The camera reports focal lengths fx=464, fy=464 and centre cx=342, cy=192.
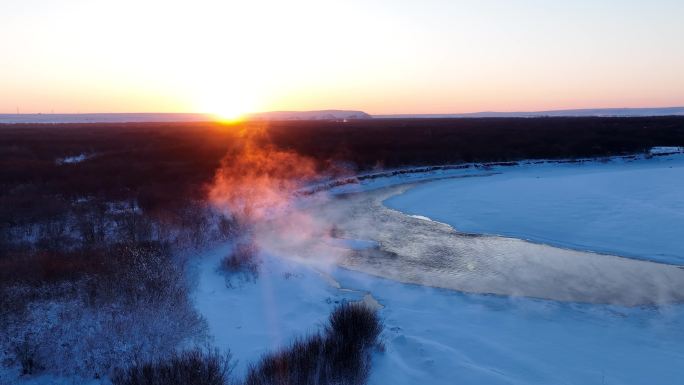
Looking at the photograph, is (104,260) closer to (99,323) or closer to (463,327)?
(99,323)

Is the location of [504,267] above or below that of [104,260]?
below

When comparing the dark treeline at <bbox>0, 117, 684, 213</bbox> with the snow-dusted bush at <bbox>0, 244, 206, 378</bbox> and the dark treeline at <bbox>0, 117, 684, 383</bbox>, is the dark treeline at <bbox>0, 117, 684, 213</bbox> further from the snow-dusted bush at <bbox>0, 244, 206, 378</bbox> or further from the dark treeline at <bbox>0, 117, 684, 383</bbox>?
the snow-dusted bush at <bbox>0, 244, 206, 378</bbox>

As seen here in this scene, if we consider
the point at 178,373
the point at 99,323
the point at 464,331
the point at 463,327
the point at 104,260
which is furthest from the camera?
the point at 104,260

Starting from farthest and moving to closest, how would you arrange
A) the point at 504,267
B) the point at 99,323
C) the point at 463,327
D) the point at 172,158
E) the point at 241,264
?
1. the point at 172,158
2. the point at 504,267
3. the point at 241,264
4. the point at 463,327
5. the point at 99,323

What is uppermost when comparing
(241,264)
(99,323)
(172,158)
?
(172,158)

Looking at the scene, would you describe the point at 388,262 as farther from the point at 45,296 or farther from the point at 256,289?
the point at 45,296

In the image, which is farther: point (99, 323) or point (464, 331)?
point (464, 331)

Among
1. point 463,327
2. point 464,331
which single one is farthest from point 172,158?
point 464,331
